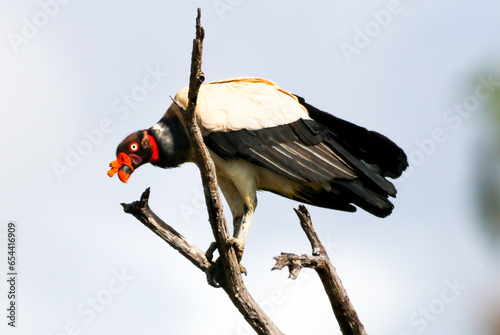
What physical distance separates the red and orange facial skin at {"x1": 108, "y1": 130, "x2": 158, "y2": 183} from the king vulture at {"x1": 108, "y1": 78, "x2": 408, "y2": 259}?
10 mm

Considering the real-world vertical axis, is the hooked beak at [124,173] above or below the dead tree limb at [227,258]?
above

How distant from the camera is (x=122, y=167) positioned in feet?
21.0

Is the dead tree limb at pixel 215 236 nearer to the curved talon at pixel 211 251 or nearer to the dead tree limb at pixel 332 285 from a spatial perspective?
the curved talon at pixel 211 251

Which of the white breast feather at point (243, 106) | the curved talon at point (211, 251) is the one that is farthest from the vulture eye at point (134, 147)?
the curved talon at point (211, 251)

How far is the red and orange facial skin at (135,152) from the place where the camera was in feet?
21.0

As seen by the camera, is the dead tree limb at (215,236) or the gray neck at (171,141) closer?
the dead tree limb at (215,236)

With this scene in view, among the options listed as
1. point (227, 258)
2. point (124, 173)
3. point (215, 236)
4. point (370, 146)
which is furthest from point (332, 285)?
point (124, 173)

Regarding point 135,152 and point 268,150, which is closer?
point 268,150

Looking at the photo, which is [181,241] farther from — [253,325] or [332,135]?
[332,135]

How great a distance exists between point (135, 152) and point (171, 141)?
0.39 meters

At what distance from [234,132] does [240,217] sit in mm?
969

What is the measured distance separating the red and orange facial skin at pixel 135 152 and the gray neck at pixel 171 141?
7 cm

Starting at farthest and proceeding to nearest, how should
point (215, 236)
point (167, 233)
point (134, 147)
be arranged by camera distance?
point (134, 147), point (167, 233), point (215, 236)

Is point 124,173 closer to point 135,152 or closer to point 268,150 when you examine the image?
point 135,152
